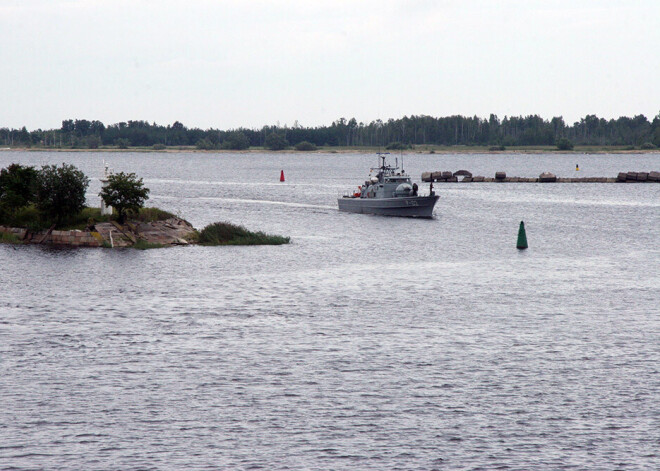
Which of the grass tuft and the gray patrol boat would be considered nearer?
the grass tuft

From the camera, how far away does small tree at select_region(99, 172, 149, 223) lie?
5609 cm

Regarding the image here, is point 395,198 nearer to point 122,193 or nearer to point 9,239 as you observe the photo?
point 122,193

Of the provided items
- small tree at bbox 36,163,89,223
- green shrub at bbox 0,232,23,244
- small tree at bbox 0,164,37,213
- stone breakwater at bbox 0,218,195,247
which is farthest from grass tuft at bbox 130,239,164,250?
small tree at bbox 0,164,37,213

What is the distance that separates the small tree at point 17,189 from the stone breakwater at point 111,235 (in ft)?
6.20

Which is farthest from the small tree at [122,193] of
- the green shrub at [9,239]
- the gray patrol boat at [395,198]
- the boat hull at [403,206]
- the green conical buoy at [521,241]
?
the boat hull at [403,206]

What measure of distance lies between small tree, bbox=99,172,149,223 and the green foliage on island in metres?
5.60

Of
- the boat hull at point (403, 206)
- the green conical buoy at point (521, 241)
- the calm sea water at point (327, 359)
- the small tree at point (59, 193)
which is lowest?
the calm sea water at point (327, 359)

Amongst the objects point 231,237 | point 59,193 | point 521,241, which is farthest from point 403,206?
point 59,193

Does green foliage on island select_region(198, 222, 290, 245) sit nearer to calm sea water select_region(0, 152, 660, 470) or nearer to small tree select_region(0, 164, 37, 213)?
calm sea water select_region(0, 152, 660, 470)

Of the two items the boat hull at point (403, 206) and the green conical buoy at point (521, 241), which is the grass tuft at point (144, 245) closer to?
the green conical buoy at point (521, 241)

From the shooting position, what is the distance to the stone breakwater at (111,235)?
5694cm

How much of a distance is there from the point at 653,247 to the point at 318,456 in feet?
163

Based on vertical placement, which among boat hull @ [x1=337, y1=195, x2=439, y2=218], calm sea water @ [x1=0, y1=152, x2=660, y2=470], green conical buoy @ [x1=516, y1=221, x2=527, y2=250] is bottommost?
calm sea water @ [x1=0, y1=152, x2=660, y2=470]

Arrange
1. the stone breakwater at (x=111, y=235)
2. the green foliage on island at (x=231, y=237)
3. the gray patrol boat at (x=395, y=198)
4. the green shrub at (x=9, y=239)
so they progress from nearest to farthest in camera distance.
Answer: the stone breakwater at (x=111, y=235) → the green shrub at (x=9, y=239) → the green foliage on island at (x=231, y=237) → the gray patrol boat at (x=395, y=198)
